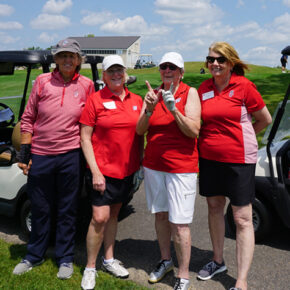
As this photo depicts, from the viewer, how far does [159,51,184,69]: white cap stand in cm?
259

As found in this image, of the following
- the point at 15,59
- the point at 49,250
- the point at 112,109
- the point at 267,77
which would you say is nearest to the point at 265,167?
→ the point at 112,109

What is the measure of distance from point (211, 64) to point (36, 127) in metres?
1.44

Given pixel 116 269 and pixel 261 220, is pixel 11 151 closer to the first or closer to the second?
pixel 116 269

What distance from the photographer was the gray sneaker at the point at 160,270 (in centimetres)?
300

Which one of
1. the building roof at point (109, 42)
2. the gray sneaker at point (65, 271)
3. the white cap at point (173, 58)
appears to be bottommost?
the gray sneaker at point (65, 271)

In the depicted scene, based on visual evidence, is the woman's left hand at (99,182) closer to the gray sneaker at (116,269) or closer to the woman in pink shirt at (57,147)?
the woman in pink shirt at (57,147)

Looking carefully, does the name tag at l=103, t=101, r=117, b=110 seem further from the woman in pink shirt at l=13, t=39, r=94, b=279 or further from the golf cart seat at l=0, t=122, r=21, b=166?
the golf cart seat at l=0, t=122, r=21, b=166

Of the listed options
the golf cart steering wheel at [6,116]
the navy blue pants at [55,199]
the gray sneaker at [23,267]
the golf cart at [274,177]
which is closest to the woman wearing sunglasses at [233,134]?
the golf cart at [274,177]

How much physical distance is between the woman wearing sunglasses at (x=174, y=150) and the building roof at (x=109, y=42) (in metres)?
68.0

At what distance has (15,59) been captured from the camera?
352 centimetres

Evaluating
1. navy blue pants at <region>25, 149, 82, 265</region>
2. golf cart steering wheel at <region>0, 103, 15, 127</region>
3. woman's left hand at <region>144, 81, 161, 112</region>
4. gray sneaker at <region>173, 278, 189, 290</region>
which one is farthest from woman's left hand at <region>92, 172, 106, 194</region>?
golf cart steering wheel at <region>0, 103, 15, 127</region>

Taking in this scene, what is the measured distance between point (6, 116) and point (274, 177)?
3.43 metres

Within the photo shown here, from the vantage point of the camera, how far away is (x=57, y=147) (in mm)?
2910

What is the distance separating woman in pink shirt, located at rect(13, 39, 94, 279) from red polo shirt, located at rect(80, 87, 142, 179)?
0.20m
